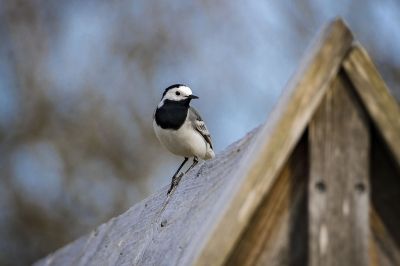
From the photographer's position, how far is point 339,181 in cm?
294

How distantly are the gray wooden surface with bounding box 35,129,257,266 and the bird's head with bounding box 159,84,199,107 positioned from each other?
4.11 metres

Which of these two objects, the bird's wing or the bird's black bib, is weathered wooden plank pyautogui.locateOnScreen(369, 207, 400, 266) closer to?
the bird's black bib

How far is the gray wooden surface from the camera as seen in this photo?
3.56 m

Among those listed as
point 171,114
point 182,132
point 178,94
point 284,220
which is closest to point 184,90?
point 178,94

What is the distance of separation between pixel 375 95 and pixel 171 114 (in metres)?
5.97

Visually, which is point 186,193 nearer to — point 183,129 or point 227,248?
point 227,248

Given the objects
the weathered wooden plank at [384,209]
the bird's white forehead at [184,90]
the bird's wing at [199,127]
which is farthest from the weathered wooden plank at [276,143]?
the bird's white forehead at [184,90]

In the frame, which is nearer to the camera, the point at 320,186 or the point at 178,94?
the point at 320,186

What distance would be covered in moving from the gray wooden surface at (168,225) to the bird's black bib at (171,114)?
3.45 meters

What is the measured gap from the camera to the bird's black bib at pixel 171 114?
8688 mm

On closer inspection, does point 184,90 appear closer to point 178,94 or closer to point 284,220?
point 178,94

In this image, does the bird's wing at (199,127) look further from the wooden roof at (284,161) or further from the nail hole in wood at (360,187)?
the nail hole in wood at (360,187)

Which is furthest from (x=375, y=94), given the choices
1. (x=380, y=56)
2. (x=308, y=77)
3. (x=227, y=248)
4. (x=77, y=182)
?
(x=77, y=182)

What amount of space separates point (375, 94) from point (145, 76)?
40.3 ft
